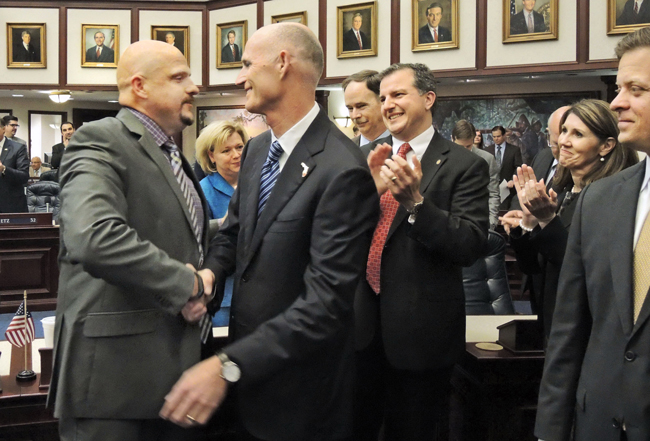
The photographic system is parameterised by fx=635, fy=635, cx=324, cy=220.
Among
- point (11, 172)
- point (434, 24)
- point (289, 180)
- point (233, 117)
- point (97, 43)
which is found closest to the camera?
point (289, 180)

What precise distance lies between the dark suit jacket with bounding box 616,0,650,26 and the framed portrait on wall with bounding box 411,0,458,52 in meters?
2.71

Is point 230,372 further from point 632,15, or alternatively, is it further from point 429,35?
point 429,35

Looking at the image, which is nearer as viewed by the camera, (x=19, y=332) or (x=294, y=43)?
(x=294, y=43)

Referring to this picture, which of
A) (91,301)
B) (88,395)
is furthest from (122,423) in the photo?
(91,301)

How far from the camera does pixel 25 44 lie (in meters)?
14.0

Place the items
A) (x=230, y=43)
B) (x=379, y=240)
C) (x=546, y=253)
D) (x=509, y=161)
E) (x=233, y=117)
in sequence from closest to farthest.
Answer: (x=546, y=253) < (x=379, y=240) < (x=509, y=161) < (x=230, y=43) < (x=233, y=117)

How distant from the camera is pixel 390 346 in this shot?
2.41 meters

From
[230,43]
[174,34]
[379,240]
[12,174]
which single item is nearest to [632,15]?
[230,43]

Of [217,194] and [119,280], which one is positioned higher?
[217,194]

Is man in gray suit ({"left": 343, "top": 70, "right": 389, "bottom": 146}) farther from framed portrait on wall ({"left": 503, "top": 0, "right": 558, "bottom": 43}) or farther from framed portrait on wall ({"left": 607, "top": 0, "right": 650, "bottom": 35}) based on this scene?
framed portrait on wall ({"left": 503, "top": 0, "right": 558, "bottom": 43})

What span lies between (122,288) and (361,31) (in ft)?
36.9

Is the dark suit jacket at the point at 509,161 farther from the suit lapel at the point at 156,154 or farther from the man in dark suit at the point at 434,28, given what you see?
the suit lapel at the point at 156,154

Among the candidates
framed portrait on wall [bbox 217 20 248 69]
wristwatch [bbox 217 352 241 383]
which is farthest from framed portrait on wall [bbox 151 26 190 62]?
wristwatch [bbox 217 352 241 383]

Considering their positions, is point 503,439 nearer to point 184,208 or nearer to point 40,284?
point 184,208
